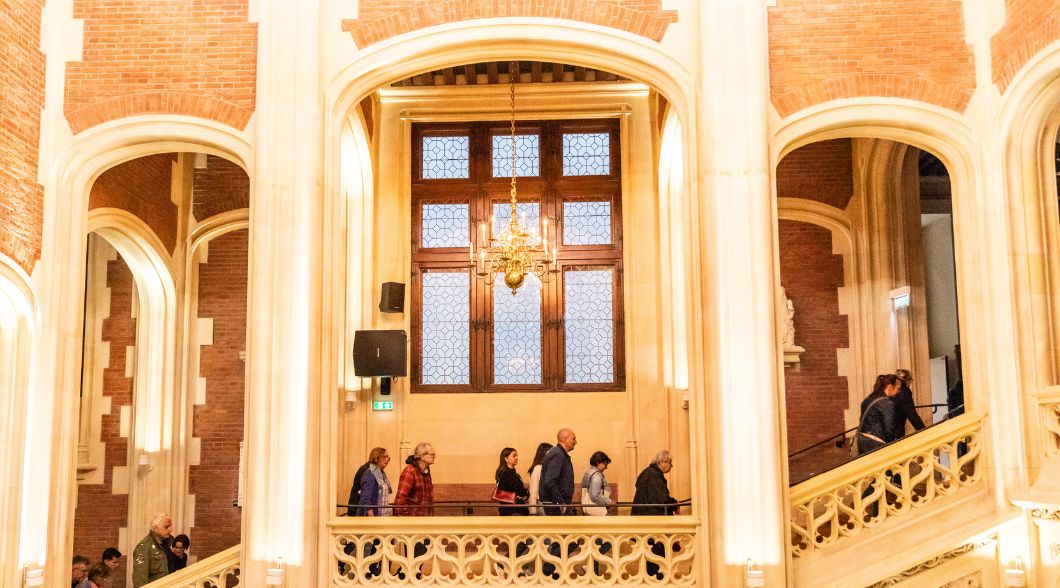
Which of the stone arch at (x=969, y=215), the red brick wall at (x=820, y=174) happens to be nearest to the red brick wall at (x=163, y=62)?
the stone arch at (x=969, y=215)

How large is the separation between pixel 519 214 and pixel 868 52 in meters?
5.27

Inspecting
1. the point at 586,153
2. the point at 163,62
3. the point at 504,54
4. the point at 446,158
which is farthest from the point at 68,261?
the point at 586,153

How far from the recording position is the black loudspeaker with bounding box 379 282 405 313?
1207 cm

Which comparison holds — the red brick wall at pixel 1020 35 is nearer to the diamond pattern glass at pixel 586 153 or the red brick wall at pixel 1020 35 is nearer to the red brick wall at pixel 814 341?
the red brick wall at pixel 814 341

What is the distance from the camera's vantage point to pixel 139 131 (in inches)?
342

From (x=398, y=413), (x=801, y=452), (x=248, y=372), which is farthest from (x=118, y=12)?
(x=801, y=452)

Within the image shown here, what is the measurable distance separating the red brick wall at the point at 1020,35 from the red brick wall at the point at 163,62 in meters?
6.11

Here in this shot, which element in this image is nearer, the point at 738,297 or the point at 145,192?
the point at 738,297

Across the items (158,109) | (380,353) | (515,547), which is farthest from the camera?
(380,353)

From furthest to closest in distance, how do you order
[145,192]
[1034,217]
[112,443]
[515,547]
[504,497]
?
[112,443]
[145,192]
[504,497]
[515,547]
[1034,217]

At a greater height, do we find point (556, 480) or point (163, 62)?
point (163, 62)

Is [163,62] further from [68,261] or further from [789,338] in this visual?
[789,338]

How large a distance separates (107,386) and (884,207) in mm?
9196

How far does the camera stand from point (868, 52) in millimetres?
8445
